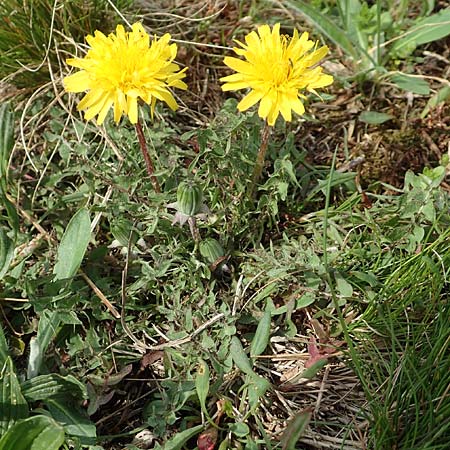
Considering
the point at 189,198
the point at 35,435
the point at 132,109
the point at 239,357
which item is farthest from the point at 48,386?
the point at 132,109

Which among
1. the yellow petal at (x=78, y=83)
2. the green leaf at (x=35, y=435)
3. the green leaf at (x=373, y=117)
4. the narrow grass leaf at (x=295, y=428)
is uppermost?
the yellow petal at (x=78, y=83)

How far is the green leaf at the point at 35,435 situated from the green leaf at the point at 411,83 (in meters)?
1.62

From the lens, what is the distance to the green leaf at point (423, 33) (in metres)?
2.33

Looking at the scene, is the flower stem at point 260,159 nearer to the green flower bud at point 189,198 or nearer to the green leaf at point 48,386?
the green flower bud at point 189,198

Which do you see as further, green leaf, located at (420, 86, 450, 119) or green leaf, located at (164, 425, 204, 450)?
green leaf, located at (420, 86, 450, 119)

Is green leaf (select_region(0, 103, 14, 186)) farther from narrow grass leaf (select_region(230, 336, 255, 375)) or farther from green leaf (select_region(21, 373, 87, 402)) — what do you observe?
narrow grass leaf (select_region(230, 336, 255, 375))

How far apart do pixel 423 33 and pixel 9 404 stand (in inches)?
72.5

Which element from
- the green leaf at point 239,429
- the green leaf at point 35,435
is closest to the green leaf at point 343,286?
the green leaf at point 239,429

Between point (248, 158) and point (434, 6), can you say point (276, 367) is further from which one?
point (434, 6)

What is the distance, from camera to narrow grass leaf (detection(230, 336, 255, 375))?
5.49ft

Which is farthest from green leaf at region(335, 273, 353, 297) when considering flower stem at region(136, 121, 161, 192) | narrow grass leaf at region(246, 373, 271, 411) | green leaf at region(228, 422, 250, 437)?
flower stem at region(136, 121, 161, 192)

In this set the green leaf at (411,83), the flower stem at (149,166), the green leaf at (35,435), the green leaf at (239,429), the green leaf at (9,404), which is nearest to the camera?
the green leaf at (35,435)

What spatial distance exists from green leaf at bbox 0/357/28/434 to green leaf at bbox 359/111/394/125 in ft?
4.71

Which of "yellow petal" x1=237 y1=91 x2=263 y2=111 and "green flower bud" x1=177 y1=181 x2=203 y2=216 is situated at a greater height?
"yellow petal" x1=237 y1=91 x2=263 y2=111
